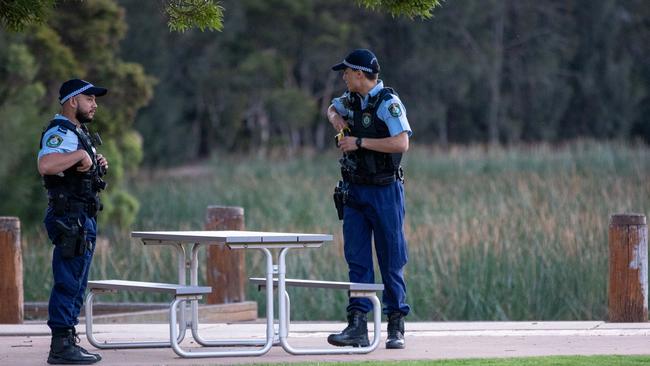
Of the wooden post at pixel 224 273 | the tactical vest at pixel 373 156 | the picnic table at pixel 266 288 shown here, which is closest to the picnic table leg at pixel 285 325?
the picnic table at pixel 266 288

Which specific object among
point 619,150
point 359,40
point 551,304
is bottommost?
point 551,304

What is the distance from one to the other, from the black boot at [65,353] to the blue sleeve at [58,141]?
1.11 m

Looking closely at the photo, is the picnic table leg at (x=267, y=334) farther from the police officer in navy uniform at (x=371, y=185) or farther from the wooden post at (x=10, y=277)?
the wooden post at (x=10, y=277)

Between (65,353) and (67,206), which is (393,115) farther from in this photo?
(65,353)

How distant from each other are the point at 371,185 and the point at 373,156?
0.63ft

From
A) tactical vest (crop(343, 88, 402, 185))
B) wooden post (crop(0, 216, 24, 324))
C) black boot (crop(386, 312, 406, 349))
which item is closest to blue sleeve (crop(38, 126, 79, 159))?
tactical vest (crop(343, 88, 402, 185))

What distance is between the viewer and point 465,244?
14008mm

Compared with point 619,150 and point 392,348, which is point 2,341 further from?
point 619,150

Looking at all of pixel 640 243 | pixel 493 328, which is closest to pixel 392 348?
pixel 493 328

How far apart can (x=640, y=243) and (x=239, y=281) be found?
372 cm

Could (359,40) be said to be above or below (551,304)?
above

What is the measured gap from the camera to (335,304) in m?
13.0

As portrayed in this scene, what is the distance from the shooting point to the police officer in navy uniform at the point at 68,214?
328 inches

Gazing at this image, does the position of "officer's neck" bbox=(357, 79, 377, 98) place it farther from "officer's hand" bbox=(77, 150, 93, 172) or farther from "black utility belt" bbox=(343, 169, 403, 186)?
"officer's hand" bbox=(77, 150, 93, 172)
